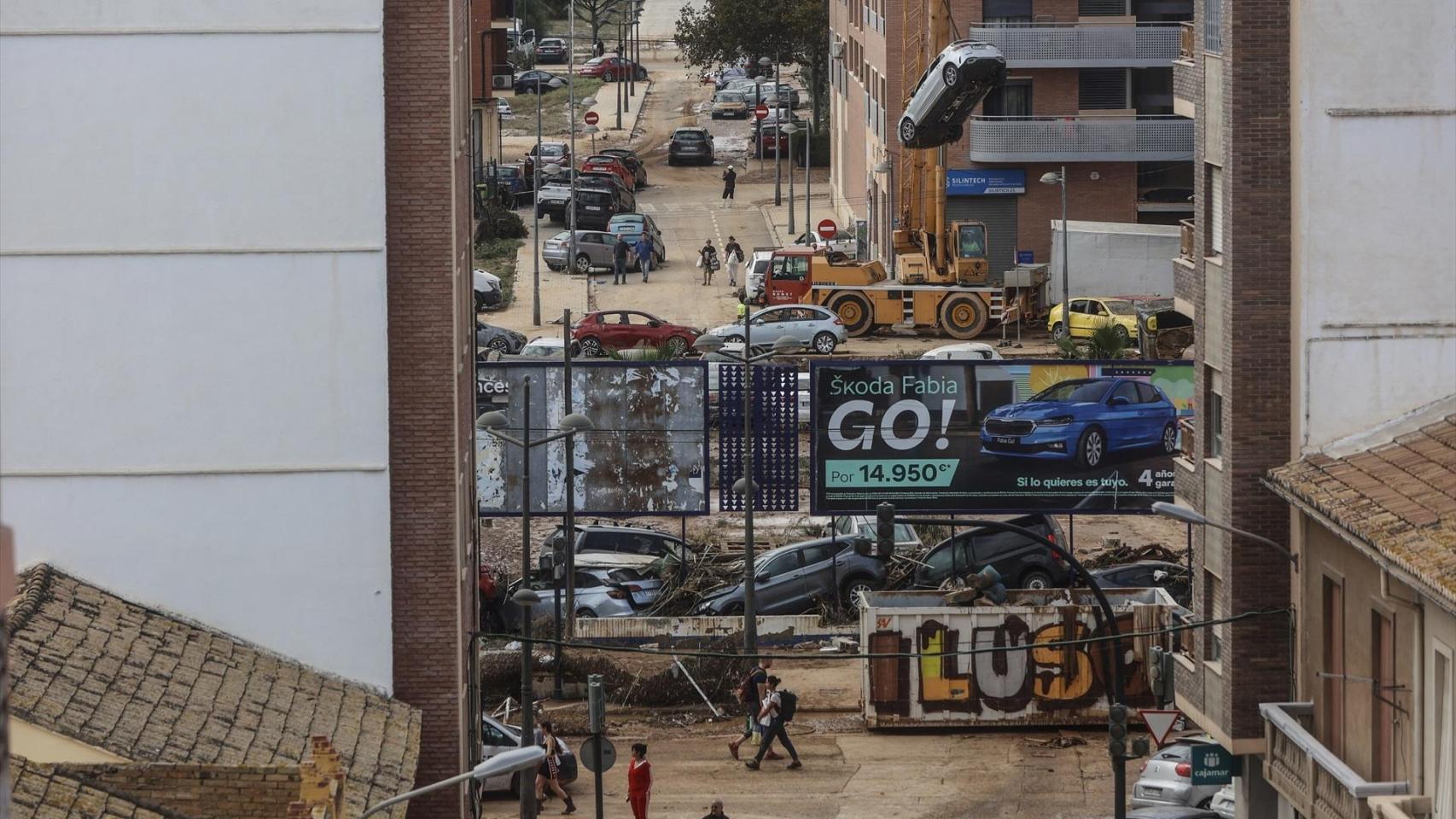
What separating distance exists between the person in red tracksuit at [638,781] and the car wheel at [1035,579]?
1164 centimetres

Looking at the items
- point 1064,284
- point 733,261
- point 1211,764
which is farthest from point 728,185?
point 1211,764

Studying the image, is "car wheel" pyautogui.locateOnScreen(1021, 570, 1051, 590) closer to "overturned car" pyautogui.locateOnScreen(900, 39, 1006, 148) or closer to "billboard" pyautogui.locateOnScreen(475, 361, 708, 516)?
"billboard" pyautogui.locateOnScreen(475, 361, 708, 516)

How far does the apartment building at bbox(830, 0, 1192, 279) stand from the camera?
6675 centimetres

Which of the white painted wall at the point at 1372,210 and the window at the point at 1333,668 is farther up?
the white painted wall at the point at 1372,210

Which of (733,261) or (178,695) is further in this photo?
(733,261)

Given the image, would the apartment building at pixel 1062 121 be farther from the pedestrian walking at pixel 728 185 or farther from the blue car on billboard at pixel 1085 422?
the blue car on billboard at pixel 1085 422

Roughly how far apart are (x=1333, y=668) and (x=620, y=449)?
61.9 feet

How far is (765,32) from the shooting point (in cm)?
10212

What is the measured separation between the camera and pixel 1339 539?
2403 centimetres

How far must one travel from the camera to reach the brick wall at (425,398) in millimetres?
23656

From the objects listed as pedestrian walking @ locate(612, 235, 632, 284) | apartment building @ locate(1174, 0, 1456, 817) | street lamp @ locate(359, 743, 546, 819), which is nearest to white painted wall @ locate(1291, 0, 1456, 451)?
apartment building @ locate(1174, 0, 1456, 817)

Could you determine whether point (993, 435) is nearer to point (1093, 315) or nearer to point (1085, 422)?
point (1085, 422)

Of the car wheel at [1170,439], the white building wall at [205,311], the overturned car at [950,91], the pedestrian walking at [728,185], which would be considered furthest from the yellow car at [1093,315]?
the white building wall at [205,311]

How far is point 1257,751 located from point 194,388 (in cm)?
1327
